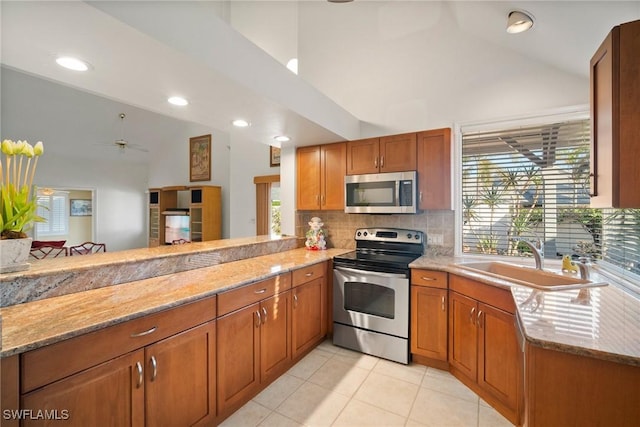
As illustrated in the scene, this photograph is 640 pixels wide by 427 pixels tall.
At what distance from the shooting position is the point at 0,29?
4.08ft

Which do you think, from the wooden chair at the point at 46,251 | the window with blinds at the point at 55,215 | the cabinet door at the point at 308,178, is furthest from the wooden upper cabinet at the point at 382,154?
the window with blinds at the point at 55,215

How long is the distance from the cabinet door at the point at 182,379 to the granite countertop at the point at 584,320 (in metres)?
1.58

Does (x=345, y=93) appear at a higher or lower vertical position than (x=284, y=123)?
higher

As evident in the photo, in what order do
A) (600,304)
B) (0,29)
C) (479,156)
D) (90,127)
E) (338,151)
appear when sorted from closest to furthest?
(0,29), (600,304), (479,156), (338,151), (90,127)

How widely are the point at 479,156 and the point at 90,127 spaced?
7.55 meters

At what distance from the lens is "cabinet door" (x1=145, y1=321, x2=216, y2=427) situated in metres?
1.40

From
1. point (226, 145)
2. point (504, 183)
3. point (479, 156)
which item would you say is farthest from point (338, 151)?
point (226, 145)

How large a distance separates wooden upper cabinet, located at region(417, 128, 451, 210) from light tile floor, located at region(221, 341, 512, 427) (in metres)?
1.51

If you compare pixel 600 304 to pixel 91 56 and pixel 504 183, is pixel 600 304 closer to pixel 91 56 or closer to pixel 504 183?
pixel 504 183

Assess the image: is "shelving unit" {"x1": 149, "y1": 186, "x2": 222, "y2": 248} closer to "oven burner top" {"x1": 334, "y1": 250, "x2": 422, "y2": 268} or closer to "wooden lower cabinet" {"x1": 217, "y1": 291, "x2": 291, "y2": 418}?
"oven burner top" {"x1": 334, "y1": 250, "x2": 422, "y2": 268}

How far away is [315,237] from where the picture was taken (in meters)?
3.40

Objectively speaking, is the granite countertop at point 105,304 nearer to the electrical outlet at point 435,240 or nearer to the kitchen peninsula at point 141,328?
the kitchen peninsula at point 141,328

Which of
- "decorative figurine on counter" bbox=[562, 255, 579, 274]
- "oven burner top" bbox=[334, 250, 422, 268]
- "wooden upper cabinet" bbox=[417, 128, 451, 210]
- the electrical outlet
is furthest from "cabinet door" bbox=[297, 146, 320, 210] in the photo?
"decorative figurine on counter" bbox=[562, 255, 579, 274]

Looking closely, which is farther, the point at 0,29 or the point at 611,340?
the point at 0,29
